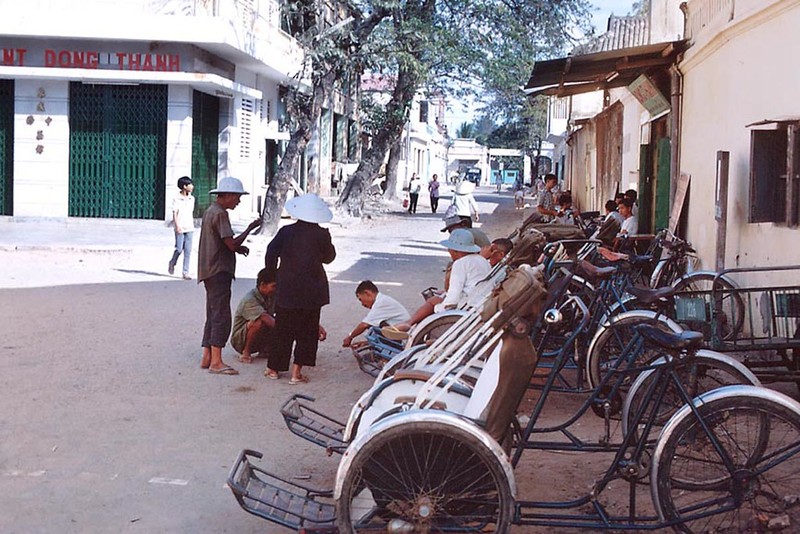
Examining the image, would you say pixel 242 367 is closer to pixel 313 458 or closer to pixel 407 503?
pixel 313 458

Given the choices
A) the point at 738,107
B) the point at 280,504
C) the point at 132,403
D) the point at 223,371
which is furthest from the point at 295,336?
the point at 738,107

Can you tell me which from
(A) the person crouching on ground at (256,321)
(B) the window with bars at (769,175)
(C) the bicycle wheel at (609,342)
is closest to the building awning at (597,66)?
(B) the window with bars at (769,175)

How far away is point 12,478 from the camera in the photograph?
207 inches

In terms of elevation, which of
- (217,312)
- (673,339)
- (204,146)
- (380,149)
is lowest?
(217,312)

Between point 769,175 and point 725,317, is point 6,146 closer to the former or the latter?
point 769,175

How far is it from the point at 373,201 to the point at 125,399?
94.4 feet

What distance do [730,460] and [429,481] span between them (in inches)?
47.1

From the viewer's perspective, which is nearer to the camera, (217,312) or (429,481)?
(429,481)

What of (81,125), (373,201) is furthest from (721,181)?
(373,201)

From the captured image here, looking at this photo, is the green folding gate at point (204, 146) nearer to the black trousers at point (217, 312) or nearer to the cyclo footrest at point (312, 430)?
the black trousers at point (217, 312)

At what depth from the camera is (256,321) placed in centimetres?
864

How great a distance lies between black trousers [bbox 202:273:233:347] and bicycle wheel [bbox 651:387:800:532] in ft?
14.9

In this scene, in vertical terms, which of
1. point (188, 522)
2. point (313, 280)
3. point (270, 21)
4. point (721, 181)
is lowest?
point (188, 522)

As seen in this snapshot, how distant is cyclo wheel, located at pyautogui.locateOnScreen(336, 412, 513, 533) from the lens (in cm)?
406
